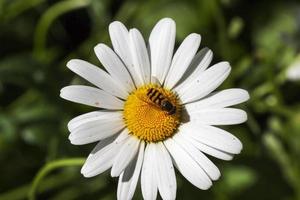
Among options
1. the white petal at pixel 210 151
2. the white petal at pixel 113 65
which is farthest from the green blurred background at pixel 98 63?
the white petal at pixel 210 151

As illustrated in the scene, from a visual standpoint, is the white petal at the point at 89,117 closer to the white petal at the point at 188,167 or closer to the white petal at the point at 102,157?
the white petal at the point at 102,157

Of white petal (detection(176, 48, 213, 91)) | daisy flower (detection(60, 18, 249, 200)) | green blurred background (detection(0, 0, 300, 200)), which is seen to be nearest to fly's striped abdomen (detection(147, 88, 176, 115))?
daisy flower (detection(60, 18, 249, 200))

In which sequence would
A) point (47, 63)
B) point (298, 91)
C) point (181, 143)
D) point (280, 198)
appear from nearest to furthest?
point (181, 143) < point (47, 63) < point (280, 198) < point (298, 91)

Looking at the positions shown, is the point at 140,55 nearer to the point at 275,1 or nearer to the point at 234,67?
the point at 234,67

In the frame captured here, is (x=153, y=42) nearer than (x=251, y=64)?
Yes

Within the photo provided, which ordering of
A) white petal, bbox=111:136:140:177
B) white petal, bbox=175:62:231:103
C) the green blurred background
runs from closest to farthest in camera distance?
white petal, bbox=111:136:140:177
white petal, bbox=175:62:231:103
the green blurred background

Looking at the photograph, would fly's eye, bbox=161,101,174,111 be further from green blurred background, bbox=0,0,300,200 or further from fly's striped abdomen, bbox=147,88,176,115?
green blurred background, bbox=0,0,300,200

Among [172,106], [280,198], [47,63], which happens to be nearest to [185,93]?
[172,106]

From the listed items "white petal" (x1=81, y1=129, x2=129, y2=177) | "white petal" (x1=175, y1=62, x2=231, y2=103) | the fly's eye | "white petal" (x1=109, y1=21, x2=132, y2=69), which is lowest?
"white petal" (x1=175, y1=62, x2=231, y2=103)
